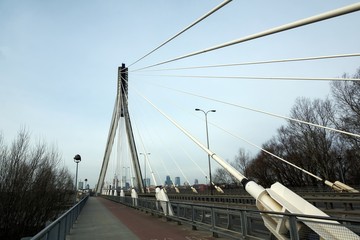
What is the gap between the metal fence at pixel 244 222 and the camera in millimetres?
5770

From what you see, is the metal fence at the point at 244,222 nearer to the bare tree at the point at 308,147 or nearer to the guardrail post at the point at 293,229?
the guardrail post at the point at 293,229

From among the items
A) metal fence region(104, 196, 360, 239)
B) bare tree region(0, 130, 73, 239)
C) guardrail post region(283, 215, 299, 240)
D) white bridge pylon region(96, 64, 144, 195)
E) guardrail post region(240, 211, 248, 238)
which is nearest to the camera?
metal fence region(104, 196, 360, 239)

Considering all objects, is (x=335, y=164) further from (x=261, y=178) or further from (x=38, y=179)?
(x=38, y=179)

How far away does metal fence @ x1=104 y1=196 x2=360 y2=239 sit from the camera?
5.77 m

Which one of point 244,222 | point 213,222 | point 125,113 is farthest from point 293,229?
point 125,113

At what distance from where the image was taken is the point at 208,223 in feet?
36.9

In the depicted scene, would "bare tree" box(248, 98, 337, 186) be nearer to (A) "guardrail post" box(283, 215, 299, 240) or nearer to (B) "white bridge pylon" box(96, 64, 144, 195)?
(B) "white bridge pylon" box(96, 64, 144, 195)

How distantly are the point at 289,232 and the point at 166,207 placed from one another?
9.49 metres

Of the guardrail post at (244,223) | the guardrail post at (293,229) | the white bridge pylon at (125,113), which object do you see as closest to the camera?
the guardrail post at (293,229)

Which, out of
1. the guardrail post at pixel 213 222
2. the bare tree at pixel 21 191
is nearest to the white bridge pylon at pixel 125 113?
the bare tree at pixel 21 191

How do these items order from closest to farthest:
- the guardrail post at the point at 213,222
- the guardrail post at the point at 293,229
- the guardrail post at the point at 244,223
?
the guardrail post at the point at 293,229 → the guardrail post at the point at 244,223 → the guardrail post at the point at 213,222

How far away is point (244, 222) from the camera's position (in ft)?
28.4

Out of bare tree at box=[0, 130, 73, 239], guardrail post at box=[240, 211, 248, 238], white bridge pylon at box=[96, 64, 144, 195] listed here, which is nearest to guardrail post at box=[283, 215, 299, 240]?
guardrail post at box=[240, 211, 248, 238]

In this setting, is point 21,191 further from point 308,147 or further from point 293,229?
point 308,147
